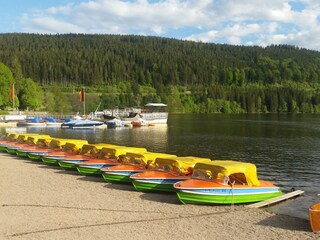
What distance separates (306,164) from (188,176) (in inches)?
951

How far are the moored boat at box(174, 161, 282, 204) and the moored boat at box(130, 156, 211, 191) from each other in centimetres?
203

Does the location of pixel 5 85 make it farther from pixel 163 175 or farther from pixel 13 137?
pixel 163 175

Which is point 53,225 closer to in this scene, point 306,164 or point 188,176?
point 188,176

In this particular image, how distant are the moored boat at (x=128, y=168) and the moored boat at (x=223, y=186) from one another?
539 cm

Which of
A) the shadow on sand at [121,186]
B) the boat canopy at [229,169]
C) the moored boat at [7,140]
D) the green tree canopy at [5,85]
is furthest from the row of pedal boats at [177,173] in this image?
the green tree canopy at [5,85]

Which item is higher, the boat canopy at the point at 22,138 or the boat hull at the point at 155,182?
the boat canopy at the point at 22,138

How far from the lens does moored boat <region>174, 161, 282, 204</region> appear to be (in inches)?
858

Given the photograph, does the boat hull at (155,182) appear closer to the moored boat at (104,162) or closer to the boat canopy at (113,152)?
the moored boat at (104,162)

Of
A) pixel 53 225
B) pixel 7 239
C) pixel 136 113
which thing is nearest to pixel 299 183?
Answer: pixel 53 225

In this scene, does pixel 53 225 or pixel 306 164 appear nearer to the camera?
pixel 53 225

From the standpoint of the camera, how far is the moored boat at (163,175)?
81.2ft

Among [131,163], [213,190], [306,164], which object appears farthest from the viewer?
[306,164]

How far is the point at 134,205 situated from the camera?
22094 millimetres

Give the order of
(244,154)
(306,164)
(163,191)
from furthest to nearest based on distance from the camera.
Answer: (244,154), (306,164), (163,191)
